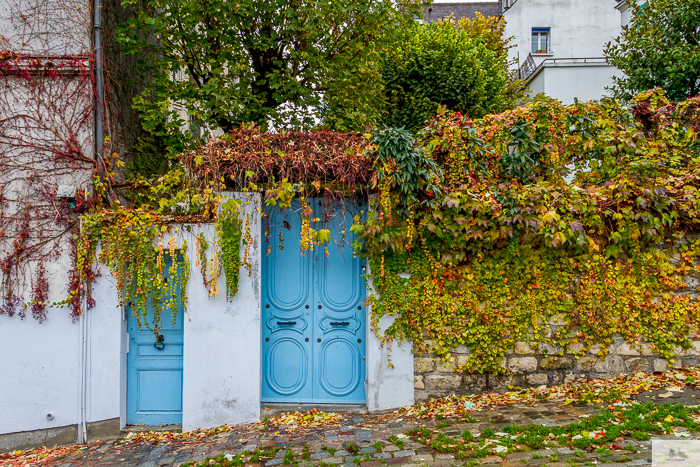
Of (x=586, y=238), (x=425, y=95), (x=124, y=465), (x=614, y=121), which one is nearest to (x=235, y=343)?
(x=124, y=465)

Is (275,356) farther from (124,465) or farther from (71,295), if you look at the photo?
(71,295)

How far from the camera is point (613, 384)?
4.73 m

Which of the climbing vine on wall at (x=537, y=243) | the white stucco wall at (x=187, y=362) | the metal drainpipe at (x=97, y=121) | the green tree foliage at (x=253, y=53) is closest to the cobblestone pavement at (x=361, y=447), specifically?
the white stucco wall at (x=187, y=362)

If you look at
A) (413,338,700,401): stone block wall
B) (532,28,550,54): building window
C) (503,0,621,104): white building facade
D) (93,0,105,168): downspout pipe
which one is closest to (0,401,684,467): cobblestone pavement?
(413,338,700,401): stone block wall

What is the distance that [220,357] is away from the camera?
4.64 m

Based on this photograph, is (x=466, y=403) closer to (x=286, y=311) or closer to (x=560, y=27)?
(x=286, y=311)

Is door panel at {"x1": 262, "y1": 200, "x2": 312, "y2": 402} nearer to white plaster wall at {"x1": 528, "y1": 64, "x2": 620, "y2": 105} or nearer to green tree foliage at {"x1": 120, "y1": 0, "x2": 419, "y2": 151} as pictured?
green tree foliage at {"x1": 120, "y1": 0, "x2": 419, "y2": 151}

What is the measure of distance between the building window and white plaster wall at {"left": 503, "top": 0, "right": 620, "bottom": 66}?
0.72ft

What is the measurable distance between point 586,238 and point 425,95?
6.48 metres

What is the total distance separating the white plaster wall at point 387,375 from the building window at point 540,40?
705 inches

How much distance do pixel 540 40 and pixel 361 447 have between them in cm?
A: 1956

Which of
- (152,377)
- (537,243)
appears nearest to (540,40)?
(537,243)

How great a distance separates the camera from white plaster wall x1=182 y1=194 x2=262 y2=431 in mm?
4625

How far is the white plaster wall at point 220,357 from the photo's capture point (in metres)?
4.62
